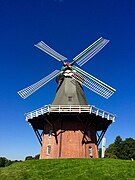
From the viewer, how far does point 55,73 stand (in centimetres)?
2733

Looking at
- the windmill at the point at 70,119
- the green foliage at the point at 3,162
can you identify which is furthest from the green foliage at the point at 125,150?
the green foliage at the point at 3,162

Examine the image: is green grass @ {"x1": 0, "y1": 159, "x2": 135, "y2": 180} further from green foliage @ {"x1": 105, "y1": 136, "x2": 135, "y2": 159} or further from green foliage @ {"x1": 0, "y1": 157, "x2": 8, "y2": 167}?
green foliage @ {"x1": 0, "y1": 157, "x2": 8, "y2": 167}

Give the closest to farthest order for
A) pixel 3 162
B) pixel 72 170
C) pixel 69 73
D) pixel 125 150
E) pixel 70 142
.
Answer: pixel 72 170, pixel 70 142, pixel 69 73, pixel 125 150, pixel 3 162

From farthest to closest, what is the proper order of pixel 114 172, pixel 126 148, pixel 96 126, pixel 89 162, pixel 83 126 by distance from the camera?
pixel 126 148 < pixel 96 126 < pixel 83 126 < pixel 89 162 < pixel 114 172

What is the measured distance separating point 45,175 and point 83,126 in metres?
8.35

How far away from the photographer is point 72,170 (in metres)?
15.2

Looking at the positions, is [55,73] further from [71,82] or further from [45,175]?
[45,175]


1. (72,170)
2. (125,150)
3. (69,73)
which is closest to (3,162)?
(125,150)

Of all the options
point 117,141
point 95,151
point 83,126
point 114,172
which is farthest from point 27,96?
point 117,141

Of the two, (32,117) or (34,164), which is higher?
(32,117)

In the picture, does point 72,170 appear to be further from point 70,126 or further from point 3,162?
point 3,162

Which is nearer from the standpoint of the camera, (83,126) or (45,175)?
(45,175)

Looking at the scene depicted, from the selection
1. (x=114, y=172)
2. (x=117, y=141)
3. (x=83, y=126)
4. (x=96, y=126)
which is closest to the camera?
(x=114, y=172)

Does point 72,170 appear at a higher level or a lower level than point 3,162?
lower
